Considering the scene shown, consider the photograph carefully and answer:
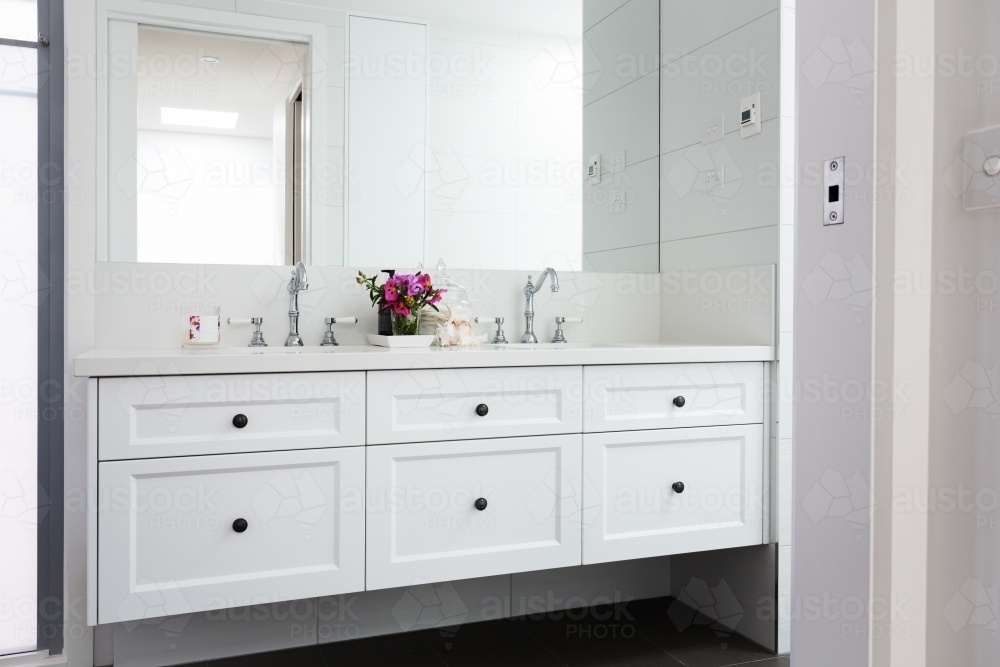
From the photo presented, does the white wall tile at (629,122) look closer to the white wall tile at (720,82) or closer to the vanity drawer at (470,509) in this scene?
the white wall tile at (720,82)

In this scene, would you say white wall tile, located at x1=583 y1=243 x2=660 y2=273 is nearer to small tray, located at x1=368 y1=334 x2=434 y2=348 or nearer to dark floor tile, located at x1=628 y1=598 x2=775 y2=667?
small tray, located at x1=368 y1=334 x2=434 y2=348

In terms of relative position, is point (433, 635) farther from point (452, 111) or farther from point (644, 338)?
point (452, 111)

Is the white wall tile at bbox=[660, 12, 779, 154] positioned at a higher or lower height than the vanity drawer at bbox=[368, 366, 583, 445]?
higher

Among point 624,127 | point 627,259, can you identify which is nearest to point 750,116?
point 624,127

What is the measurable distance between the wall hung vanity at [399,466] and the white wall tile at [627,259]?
1.92ft

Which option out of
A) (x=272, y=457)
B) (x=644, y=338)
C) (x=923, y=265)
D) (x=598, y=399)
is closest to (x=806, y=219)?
(x=923, y=265)

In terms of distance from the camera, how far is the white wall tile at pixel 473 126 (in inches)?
89.6

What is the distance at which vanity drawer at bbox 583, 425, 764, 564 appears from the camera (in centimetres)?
190

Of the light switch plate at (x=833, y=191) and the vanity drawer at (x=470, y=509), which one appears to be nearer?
the light switch plate at (x=833, y=191)

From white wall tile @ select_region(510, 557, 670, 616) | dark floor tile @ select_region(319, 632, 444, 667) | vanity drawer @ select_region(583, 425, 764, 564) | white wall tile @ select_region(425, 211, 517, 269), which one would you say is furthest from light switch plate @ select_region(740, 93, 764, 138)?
dark floor tile @ select_region(319, 632, 444, 667)

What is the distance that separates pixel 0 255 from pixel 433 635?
4.96 ft

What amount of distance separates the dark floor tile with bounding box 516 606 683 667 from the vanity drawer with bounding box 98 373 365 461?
35.6 inches

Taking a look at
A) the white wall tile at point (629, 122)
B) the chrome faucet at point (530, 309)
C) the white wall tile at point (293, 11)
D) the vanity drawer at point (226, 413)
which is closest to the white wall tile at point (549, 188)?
the white wall tile at point (629, 122)

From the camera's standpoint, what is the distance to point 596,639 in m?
2.18
